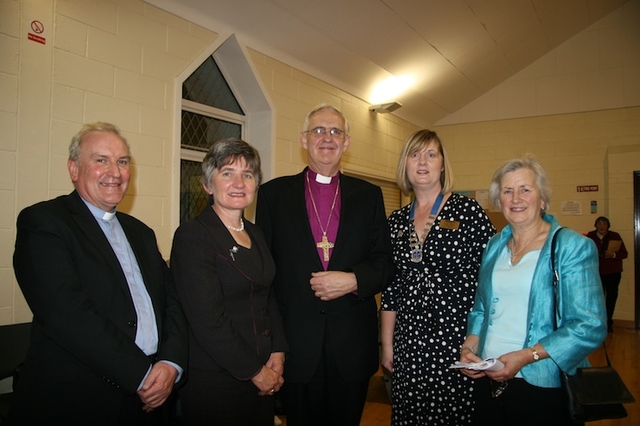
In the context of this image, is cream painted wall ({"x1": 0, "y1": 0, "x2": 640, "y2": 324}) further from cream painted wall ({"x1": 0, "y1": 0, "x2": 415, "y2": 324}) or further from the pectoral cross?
the pectoral cross

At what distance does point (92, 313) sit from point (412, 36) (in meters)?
5.10

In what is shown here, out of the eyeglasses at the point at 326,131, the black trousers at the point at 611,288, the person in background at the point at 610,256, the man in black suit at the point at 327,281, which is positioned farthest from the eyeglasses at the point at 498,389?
the black trousers at the point at 611,288

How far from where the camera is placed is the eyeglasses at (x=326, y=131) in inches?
86.6

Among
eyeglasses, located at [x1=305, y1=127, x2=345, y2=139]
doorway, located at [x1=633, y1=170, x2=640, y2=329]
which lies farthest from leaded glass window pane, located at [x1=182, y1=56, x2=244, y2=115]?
doorway, located at [x1=633, y1=170, x2=640, y2=329]

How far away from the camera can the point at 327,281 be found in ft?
6.28

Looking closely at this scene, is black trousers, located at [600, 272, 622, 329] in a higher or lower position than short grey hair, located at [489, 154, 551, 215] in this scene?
lower

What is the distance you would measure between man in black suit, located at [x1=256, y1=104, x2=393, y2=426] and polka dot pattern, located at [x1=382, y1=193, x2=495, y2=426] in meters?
0.15

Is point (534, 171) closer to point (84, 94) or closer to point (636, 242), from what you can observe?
point (84, 94)

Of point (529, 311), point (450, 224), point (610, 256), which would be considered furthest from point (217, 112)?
point (610, 256)

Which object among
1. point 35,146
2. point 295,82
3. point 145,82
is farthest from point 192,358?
point 295,82

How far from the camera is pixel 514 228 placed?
1.85 metres

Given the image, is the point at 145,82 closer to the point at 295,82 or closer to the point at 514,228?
the point at 295,82

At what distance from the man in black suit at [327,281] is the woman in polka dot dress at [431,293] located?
10 centimetres

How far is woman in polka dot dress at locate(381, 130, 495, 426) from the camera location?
1908 mm
